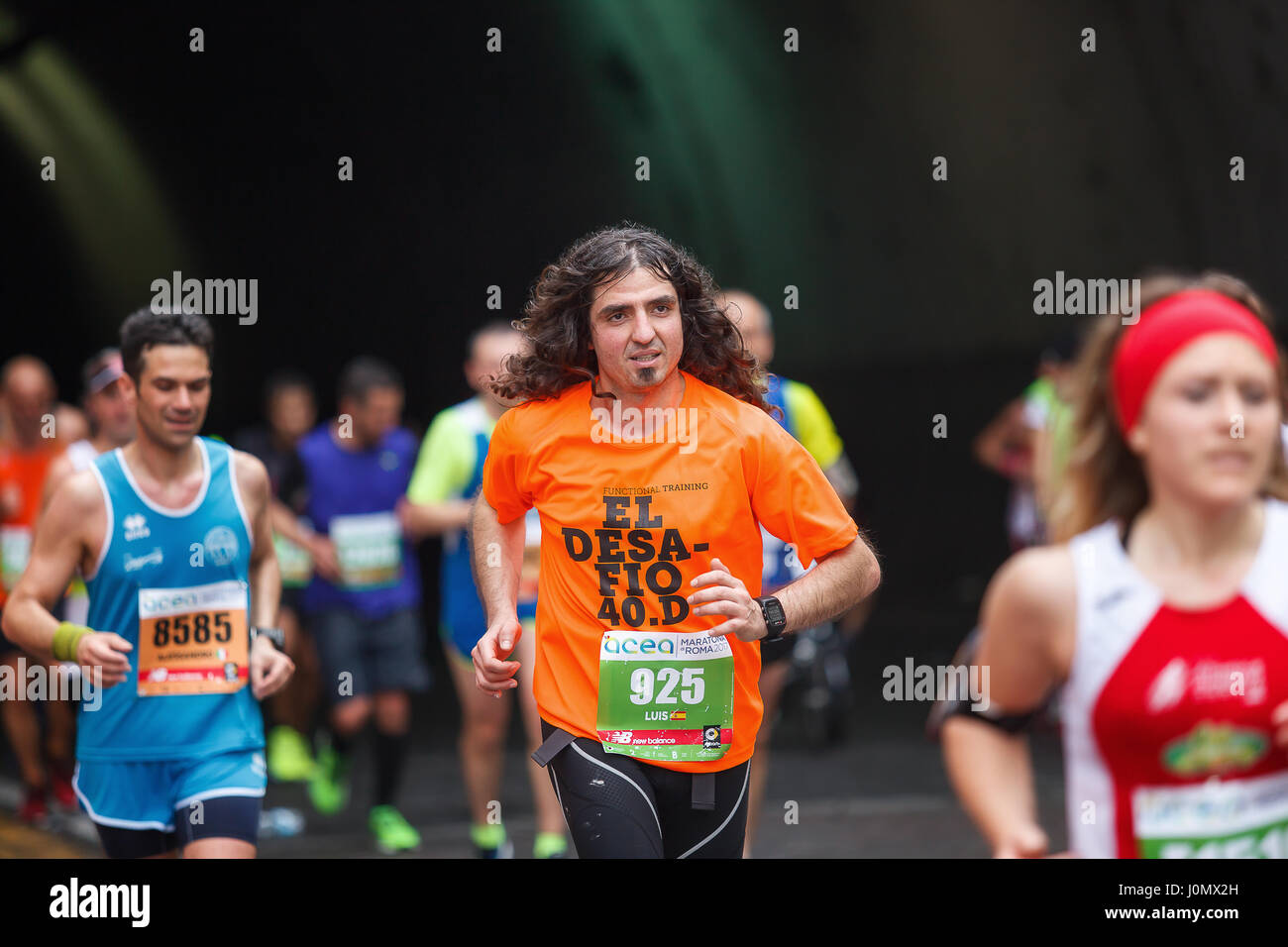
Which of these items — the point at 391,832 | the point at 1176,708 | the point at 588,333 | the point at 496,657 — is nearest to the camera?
the point at 1176,708

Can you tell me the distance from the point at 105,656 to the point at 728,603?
1.71 m

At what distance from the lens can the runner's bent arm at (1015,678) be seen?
254 cm

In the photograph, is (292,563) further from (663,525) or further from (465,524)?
(663,525)

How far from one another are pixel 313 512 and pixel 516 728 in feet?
10.6

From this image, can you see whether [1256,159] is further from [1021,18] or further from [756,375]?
[756,375]

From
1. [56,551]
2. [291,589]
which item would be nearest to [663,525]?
[56,551]

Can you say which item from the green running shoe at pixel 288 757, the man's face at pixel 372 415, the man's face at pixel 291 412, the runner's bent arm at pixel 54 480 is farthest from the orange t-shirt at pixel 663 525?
the man's face at pixel 291 412

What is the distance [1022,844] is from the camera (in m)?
2.55

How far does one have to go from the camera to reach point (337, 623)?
25.7 ft

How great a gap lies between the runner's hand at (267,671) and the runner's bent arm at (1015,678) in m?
2.28

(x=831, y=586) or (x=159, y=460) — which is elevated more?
(x=159, y=460)

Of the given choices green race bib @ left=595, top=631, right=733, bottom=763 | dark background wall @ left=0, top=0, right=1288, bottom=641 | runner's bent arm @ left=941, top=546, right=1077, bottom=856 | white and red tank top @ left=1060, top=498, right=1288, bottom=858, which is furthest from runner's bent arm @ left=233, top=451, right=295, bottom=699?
dark background wall @ left=0, top=0, right=1288, bottom=641

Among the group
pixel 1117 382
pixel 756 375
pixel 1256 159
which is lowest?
pixel 1117 382
